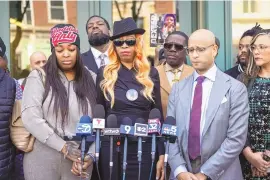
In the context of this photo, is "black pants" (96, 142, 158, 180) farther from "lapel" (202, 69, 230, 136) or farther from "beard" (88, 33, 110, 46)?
"beard" (88, 33, 110, 46)

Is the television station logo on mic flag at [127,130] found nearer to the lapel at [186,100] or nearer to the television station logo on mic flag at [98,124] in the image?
the television station logo on mic flag at [98,124]

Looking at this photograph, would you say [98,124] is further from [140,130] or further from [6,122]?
[6,122]

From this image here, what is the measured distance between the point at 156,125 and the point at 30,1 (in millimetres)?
5520

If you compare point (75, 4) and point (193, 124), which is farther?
point (75, 4)

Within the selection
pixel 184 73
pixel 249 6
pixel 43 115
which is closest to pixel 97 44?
pixel 184 73

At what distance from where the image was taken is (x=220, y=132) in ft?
15.4

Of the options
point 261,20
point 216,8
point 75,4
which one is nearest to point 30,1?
point 75,4

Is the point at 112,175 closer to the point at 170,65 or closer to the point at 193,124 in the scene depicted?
the point at 193,124

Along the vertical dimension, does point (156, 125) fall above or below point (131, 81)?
below

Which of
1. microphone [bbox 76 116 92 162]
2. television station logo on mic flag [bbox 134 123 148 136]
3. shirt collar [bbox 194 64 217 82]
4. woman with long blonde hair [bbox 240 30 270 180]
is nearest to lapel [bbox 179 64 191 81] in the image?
woman with long blonde hair [bbox 240 30 270 180]

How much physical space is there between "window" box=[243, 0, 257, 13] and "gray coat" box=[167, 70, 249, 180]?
3.72m

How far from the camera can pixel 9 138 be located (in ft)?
16.2

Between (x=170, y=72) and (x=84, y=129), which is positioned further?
(x=170, y=72)

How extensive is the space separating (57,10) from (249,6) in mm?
2997
